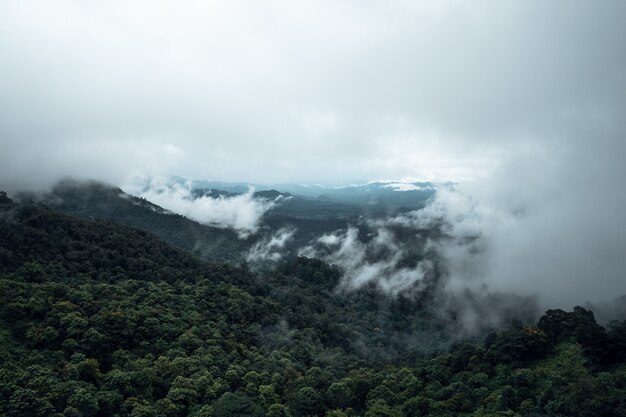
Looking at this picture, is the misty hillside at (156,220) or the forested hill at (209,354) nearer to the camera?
the forested hill at (209,354)

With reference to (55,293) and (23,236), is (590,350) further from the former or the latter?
(23,236)

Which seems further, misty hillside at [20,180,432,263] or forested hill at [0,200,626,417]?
misty hillside at [20,180,432,263]

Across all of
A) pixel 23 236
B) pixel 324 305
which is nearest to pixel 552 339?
pixel 324 305

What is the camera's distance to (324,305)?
61656 mm

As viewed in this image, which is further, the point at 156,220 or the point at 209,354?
the point at 156,220

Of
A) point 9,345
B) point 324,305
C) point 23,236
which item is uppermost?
point 23,236

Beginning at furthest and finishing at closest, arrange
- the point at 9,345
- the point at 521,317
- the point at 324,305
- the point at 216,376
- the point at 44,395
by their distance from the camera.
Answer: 1. the point at 324,305
2. the point at 521,317
3. the point at 216,376
4. the point at 9,345
5. the point at 44,395

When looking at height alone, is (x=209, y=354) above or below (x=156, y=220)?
below

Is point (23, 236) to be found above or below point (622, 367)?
above

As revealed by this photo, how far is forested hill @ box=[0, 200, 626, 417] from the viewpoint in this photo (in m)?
26.8

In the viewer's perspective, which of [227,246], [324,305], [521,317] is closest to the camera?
[521,317]

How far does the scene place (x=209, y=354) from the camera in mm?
34375

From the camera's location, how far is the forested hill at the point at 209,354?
26.8 metres

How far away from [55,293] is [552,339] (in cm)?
4126
